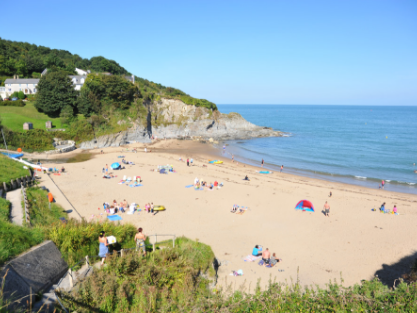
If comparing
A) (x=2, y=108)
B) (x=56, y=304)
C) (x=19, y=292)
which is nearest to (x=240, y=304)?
(x=56, y=304)

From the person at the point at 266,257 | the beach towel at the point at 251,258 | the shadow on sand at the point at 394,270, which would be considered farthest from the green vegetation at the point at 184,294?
the shadow on sand at the point at 394,270

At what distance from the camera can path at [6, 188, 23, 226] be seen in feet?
37.6

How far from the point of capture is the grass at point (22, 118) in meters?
37.0

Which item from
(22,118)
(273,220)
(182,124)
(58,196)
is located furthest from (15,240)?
(182,124)

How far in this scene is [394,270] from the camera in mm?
13008

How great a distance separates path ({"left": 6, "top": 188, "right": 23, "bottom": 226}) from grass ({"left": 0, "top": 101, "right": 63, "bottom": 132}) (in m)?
27.1

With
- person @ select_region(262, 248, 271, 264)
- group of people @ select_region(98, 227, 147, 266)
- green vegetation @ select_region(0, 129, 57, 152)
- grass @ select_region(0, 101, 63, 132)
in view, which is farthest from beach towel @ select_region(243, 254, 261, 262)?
grass @ select_region(0, 101, 63, 132)

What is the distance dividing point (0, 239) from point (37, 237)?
1.24 m

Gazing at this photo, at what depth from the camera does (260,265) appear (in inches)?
498

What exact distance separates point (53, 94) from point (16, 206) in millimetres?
35512

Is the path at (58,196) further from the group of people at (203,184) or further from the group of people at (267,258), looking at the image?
the group of people at (267,258)

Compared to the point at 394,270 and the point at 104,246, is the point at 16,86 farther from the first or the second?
the point at 394,270

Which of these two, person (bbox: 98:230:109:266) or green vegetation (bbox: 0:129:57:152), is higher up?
green vegetation (bbox: 0:129:57:152)

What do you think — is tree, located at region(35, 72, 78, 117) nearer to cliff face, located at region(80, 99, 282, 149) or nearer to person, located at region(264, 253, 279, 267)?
cliff face, located at region(80, 99, 282, 149)
